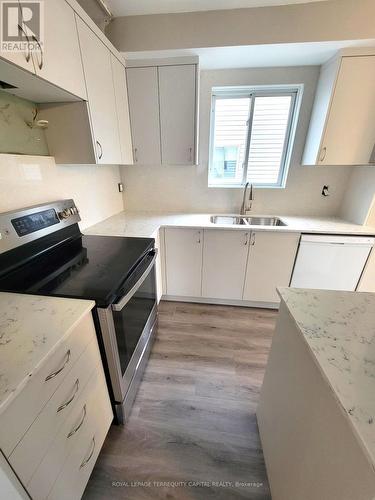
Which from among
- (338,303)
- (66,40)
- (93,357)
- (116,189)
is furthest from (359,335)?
(116,189)

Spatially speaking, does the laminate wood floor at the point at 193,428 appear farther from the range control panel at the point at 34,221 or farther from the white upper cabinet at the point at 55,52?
the white upper cabinet at the point at 55,52

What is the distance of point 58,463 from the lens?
75cm

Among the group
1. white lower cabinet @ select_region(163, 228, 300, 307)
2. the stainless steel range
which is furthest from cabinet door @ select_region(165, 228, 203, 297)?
the stainless steel range

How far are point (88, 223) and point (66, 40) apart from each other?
1.22 metres

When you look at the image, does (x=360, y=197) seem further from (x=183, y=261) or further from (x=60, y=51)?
(x=60, y=51)

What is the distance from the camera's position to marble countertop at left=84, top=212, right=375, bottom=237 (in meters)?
1.87

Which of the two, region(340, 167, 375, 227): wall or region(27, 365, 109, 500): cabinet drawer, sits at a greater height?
region(340, 167, 375, 227): wall

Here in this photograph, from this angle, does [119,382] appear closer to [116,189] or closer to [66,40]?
[66,40]

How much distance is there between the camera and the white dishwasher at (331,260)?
6.30 ft

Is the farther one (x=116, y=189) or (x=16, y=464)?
(x=116, y=189)

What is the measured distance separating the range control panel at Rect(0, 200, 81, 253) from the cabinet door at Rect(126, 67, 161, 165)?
3.06 feet

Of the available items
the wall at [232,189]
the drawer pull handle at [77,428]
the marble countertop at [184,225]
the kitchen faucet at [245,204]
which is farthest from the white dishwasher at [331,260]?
the drawer pull handle at [77,428]

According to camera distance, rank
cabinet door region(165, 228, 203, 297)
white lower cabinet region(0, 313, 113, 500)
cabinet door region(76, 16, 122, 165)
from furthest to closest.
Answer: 1. cabinet door region(165, 228, 203, 297)
2. cabinet door region(76, 16, 122, 165)
3. white lower cabinet region(0, 313, 113, 500)

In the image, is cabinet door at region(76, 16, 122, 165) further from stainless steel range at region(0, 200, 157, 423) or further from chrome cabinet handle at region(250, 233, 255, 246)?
chrome cabinet handle at region(250, 233, 255, 246)
